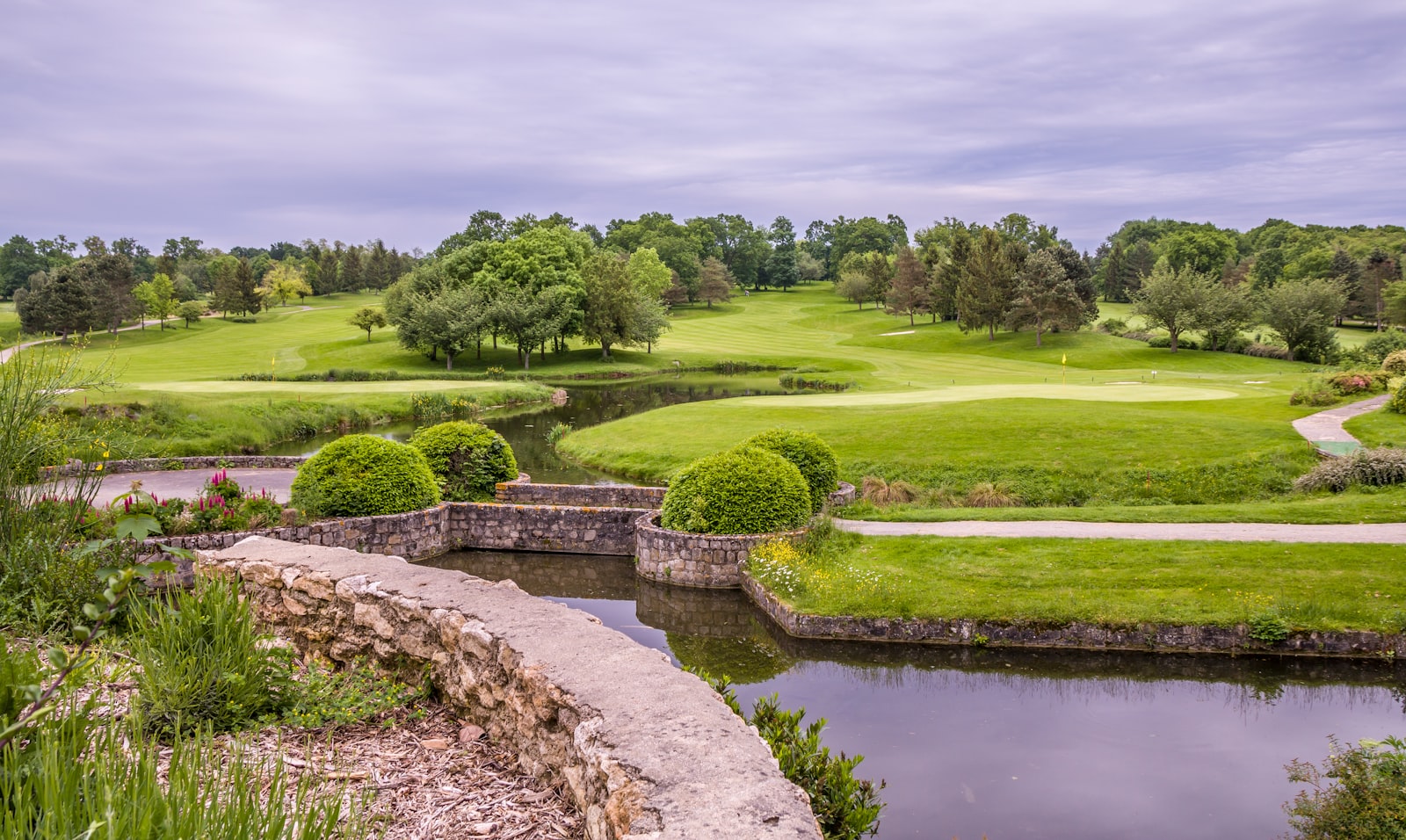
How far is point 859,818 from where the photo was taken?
6.45 metres

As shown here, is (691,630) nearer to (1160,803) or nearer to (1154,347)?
(1160,803)

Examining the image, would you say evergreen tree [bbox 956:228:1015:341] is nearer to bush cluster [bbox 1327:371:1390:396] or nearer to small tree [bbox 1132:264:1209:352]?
small tree [bbox 1132:264:1209:352]

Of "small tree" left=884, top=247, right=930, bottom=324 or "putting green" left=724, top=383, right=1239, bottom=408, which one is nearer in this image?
"putting green" left=724, top=383, right=1239, bottom=408

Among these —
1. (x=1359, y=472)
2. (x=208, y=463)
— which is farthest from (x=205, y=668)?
(x=1359, y=472)

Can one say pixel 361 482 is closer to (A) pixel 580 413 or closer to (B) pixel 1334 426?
(B) pixel 1334 426

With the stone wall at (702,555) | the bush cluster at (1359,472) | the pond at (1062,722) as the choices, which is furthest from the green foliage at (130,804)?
the bush cluster at (1359,472)

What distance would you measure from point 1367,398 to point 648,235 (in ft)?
331

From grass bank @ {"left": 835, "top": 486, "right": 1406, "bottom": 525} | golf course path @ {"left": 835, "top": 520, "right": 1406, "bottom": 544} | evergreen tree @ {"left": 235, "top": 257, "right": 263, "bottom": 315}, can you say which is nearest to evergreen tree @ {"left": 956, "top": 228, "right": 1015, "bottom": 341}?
grass bank @ {"left": 835, "top": 486, "right": 1406, "bottom": 525}

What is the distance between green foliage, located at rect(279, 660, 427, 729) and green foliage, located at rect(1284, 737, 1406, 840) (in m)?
6.82

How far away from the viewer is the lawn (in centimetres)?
1178

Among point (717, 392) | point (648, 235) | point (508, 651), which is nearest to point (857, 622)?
point (508, 651)

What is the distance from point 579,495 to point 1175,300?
47.8 metres

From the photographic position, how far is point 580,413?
4084 centimetres

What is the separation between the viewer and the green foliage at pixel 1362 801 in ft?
20.8
